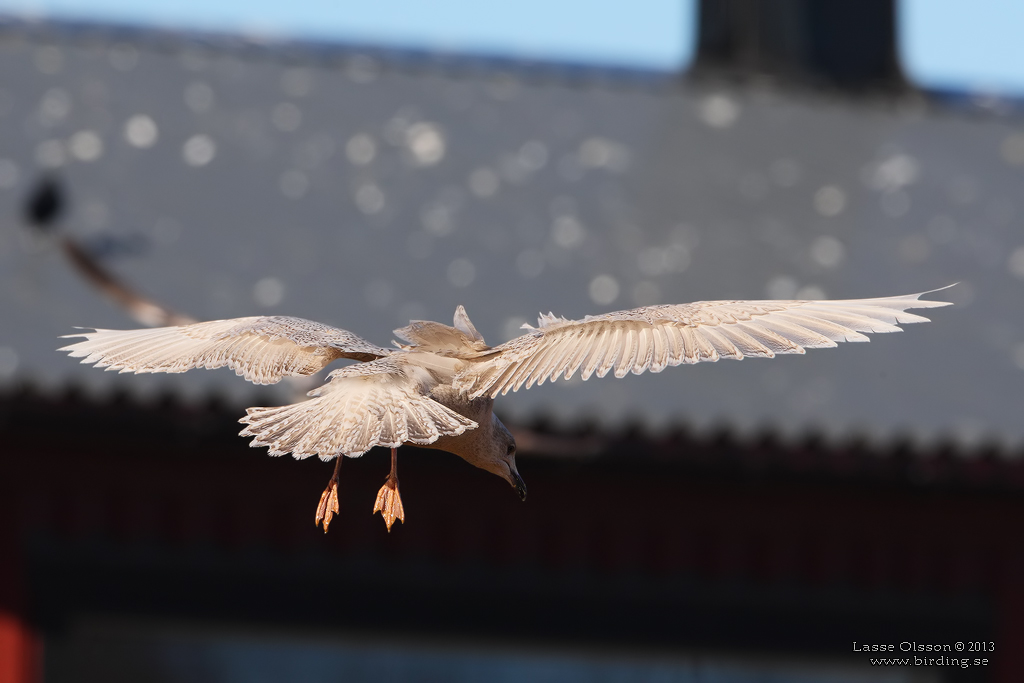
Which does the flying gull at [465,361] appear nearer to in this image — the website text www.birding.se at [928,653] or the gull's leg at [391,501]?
the gull's leg at [391,501]

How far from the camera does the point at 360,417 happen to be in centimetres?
300

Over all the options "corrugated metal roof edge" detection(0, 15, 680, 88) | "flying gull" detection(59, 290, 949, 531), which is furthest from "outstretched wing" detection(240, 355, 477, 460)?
"corrugated metal roof edge" detection(0, 15, 680, 88)

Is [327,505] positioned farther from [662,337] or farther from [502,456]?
[662,337]

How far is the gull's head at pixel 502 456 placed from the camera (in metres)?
3.37

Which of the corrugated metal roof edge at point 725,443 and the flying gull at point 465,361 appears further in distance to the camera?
the corrugated metal roof edge at point 725,443

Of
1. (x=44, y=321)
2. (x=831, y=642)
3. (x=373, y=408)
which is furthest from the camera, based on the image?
(x=831, y=642)

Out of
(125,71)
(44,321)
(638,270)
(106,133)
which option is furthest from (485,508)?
(125,71)

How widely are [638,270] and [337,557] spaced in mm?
2210

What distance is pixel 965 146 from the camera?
369 inches

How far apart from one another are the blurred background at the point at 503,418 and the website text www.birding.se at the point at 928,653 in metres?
0.04

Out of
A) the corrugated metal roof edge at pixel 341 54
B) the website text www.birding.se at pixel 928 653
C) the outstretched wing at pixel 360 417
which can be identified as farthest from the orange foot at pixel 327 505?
the corrugated metal roof edge at pixel 341 54

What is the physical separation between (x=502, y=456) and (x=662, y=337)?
478mm

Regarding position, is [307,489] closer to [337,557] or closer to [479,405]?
[337,557]

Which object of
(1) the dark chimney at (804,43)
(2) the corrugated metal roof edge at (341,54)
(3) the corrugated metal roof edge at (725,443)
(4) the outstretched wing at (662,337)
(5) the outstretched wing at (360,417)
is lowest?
(5) the outstretched wing at (360,417)
